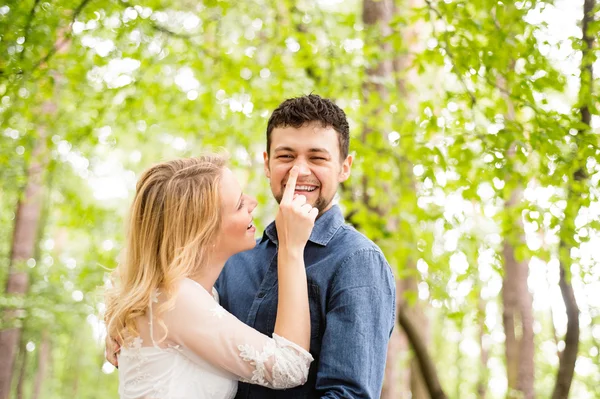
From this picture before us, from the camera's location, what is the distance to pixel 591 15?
3.66 m

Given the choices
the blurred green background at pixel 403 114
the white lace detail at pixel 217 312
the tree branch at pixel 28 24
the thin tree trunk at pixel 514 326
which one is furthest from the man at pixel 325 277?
the thin tree trunk at pixel 514 326

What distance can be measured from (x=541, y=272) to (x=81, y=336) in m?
16.3

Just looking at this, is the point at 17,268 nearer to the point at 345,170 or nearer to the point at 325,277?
the point at 345,170

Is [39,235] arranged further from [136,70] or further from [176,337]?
[176,337]

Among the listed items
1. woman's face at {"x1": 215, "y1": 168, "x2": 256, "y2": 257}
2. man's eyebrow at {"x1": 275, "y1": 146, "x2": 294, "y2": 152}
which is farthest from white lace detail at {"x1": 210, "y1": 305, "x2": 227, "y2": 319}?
man's eyebrow at {"x1": 275, "y1": 146, "x2": 294, "y2": 152}

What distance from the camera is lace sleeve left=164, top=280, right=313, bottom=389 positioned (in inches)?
81.8

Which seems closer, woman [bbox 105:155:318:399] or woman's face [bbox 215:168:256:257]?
woman [bbox 105:155:318:399]

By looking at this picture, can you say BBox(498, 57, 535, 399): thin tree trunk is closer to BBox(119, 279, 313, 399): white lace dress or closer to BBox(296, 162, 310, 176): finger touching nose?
BBox(296, 162, 310, 176): finger touching nose

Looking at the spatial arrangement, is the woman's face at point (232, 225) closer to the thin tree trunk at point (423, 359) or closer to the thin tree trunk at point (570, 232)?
the thin tree trunk at point (570, 232)

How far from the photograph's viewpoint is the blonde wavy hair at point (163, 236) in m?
2.21

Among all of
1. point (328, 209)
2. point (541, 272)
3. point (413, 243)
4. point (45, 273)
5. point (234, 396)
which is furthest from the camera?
point (541, 272)

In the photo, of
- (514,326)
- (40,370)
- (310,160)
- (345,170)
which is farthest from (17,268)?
(310,160)

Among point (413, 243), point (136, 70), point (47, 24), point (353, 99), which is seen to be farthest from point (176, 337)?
point (136, 70)

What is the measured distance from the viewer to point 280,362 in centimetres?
206
